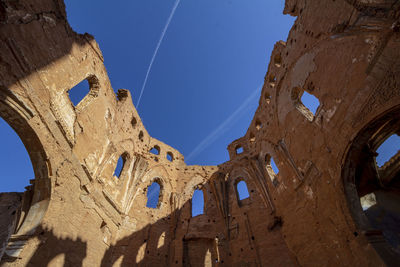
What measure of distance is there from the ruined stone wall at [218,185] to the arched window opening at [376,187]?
0.58 feet

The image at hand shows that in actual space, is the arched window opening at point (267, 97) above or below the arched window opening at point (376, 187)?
above

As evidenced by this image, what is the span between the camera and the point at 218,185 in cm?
1295

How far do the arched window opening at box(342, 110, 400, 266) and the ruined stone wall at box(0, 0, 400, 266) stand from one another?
0.18m

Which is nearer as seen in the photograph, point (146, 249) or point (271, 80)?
point (146, 249)

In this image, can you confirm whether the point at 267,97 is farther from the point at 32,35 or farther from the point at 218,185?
the point at 32,35

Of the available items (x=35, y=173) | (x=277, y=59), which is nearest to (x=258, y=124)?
(x=277, y=59)

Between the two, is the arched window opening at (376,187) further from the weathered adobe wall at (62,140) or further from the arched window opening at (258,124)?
the weathered adobe wall at (62,140)

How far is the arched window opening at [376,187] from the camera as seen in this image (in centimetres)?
509

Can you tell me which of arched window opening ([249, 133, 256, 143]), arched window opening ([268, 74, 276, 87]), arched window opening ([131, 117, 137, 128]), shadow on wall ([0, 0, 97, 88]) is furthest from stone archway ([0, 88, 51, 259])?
arched window opening ([249, 133, 256, 143])

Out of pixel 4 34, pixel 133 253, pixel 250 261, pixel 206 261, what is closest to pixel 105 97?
pixel 4 34

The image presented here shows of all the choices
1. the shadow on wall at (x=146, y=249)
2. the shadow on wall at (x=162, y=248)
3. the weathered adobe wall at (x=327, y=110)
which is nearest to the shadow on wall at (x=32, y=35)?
the shadow on wall at (x=146, y=249)

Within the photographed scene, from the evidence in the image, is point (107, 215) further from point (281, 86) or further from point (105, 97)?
point (281, 86)

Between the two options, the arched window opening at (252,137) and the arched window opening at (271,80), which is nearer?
the arched window opening at (271,80)

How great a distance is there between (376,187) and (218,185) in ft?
25.1
